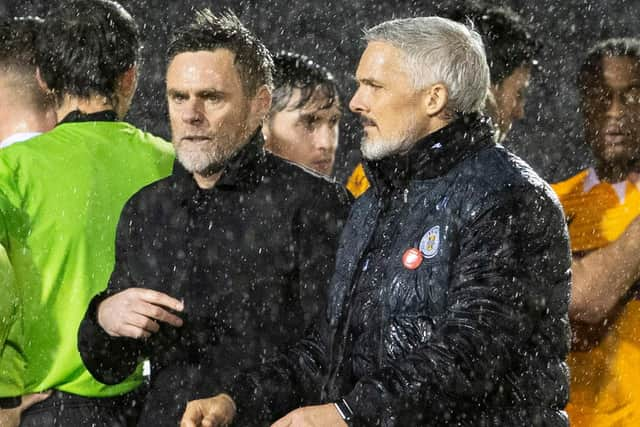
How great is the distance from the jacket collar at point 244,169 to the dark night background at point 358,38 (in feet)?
11.1

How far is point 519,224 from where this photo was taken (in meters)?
2.77

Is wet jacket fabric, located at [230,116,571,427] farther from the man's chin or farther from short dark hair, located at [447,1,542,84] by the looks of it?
short dark hair, located at [447,1,542,84]

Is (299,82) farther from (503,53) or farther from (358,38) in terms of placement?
(358,38)

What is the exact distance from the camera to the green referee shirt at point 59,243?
373 centimetres

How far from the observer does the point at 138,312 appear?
3266 mm

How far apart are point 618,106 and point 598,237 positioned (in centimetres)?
38

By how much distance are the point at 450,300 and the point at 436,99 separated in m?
0.46

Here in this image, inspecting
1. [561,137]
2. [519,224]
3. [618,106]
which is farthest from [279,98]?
[561,137]

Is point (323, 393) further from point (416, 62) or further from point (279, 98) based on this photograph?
point (279, 98)

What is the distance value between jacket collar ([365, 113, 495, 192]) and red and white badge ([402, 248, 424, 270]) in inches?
6.7

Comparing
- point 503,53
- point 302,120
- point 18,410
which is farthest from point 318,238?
point 302,120

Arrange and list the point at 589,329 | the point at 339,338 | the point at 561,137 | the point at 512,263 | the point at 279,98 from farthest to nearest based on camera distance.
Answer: the point at 561,137, the point at 279,98, the point at 589,329, the point at 339,338, the point at 512,263

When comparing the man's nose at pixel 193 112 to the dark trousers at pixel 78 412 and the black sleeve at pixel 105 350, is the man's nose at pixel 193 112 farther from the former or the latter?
the dark trousers at pixel 78 412

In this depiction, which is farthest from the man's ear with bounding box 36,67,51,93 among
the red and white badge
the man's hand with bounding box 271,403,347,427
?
the man's hand with bounding box 271,403,347,427
